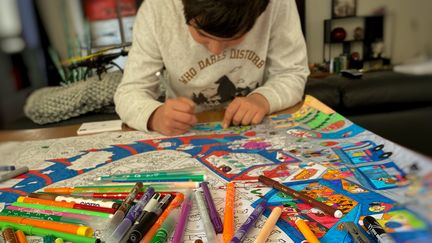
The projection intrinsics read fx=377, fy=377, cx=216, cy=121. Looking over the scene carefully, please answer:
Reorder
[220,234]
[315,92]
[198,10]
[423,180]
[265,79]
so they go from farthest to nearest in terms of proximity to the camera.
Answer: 1. [315,92]
2. [265,79]
3. [198,10]
4. [220,234]
5. [423,180]

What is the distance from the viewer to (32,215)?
1.01 ft

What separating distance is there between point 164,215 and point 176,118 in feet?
0.75

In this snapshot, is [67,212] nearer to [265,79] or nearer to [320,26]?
[265,79]

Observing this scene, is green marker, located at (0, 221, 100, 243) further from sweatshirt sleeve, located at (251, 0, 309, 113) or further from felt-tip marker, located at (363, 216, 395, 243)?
sweatshirt sleeve, located at (251, 0, 309, 113)

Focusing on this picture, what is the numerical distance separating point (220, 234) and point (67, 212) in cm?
13

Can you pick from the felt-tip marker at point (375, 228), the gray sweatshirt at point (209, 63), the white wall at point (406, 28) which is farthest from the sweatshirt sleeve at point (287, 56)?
the felt-tip marker at point (375, 228)

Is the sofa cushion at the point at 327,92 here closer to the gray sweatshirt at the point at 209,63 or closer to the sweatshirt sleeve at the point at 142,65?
the gray sweatshirt at the point at 209,63

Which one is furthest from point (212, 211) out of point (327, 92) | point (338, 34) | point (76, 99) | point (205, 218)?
point (327, 92)

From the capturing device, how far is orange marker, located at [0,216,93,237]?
0.92 ft

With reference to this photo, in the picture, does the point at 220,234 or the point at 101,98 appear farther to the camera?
the point at 101,98

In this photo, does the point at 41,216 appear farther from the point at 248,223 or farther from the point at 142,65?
the point at 142,65

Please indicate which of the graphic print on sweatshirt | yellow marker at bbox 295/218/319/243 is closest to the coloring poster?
yellow marker at bbox 295/218/319/243

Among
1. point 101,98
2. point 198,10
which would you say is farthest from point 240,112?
point 101,98

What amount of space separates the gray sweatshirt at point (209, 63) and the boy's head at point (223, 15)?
16 cm
